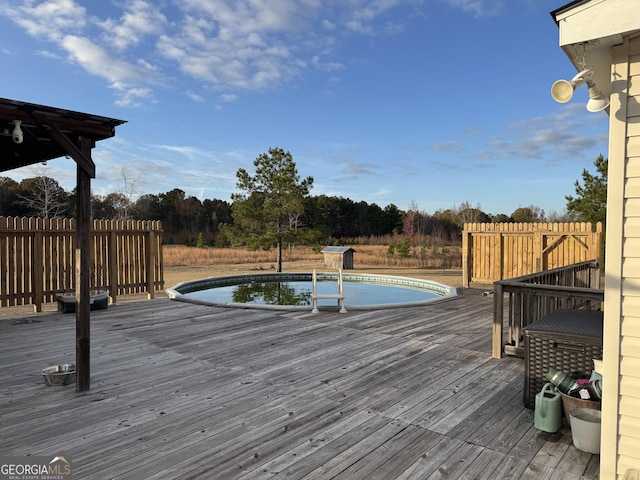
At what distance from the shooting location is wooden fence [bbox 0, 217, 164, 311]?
21.9ft

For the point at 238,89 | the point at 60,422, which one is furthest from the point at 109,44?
the point at 60,422

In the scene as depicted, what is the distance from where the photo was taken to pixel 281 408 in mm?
3031

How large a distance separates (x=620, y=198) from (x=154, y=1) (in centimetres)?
951

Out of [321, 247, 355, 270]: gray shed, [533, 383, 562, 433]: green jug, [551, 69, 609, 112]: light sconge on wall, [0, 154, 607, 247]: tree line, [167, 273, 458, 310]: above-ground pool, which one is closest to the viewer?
[551, 69, 609, 112]: light sconge on wall

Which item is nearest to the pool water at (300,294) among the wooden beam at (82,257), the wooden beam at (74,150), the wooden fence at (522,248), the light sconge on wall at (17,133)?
the wooden fence at (522,248)

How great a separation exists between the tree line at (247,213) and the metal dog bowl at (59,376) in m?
11.8

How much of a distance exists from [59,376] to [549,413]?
403cm

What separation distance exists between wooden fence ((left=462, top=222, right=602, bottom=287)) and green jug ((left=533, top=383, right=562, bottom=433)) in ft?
24.5

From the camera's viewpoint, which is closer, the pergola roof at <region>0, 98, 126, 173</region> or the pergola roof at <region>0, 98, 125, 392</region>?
the pergola roof at <region>0, 98, 126, 173</region>

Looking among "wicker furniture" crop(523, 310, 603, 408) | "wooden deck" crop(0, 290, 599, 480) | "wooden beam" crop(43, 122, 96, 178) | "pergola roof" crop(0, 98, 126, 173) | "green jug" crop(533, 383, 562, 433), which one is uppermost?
"pergola roof" crop(0, 98, 126, 173)

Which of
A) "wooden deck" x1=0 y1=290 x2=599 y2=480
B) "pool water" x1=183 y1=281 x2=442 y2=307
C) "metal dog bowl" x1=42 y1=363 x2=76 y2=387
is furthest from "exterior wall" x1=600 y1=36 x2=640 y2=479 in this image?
"pool water" x1=183 y1=281 x2=442 y2=307

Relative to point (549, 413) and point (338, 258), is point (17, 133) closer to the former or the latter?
point (549, 413)

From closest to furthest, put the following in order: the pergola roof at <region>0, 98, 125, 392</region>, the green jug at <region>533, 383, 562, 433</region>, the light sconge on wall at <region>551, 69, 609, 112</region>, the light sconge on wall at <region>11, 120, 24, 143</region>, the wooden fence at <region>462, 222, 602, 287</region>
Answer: the light sconge on wall at <region>551, 69, 609, 112</region>, the green jug at <region>533, 383, 562, 433</region>, the light sconge on wall at <region>11, 120, 24, 143</region>, the pergola roof at <region>0, 98, 125, 392</region>, the wooden fence at <region>462, 222, 602, 287</region>

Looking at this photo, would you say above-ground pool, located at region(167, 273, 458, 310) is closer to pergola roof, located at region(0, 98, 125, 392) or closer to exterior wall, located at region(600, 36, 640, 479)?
pergola roof, located at region(0, 98, 125, 392)
